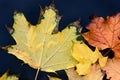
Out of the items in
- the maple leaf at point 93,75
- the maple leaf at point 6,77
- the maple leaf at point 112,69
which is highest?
the maple leaf at point 112,69

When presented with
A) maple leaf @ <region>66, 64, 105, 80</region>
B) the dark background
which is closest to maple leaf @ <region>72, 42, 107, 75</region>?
maple leaf @ <region>66, 64, 105, 80</region>

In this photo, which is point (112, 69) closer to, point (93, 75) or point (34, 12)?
point (93, 75)

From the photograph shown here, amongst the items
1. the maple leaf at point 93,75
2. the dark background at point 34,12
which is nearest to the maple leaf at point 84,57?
the maple leaf at point 93,75

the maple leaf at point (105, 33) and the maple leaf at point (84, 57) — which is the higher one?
the maple leaf at point (105, 33)

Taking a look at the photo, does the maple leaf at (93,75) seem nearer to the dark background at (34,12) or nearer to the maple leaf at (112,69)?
the maple leaf at (112,69)

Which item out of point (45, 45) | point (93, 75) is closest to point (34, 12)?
point (45, 45)

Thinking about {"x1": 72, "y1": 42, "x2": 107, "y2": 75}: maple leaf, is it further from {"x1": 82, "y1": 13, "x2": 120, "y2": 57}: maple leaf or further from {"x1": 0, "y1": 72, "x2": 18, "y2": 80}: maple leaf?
{"x1": 0, "y1": 72, "x2": 18, "y2": 80}: maple leaf

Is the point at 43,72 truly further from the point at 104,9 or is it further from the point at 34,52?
the point at 104,9
